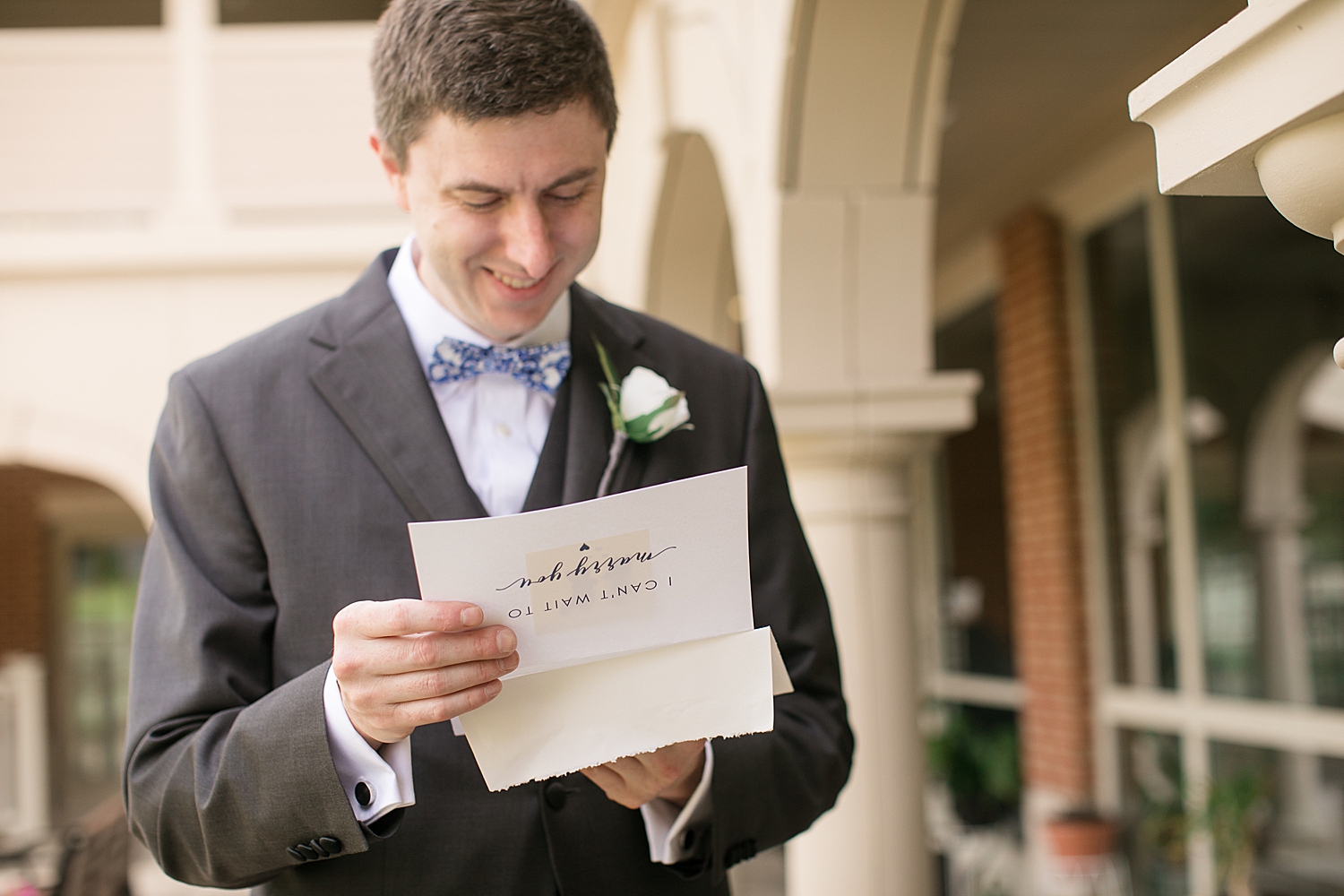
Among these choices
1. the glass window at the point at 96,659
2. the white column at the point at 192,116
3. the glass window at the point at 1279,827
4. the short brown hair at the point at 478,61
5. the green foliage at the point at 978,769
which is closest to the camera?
the short brown hair at the point at 478,61

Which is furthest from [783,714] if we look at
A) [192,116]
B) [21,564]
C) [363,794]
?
[21,564]

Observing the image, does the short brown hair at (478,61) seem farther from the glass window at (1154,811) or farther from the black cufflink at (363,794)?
the glass window at (1154,811)

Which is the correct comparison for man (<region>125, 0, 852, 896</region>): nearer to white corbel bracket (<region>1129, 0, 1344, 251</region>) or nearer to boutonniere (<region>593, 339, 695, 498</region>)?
boutonniere (<region>593, 339, 695, 498</region>)

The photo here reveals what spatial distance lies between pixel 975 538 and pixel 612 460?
24.8 feet

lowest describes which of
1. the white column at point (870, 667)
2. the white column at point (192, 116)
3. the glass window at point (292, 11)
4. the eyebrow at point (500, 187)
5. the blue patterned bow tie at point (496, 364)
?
the white column at point (870, 667)

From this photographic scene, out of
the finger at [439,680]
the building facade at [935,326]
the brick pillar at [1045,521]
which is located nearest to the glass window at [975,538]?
the building facade at [935,326]

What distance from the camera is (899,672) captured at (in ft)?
10.5

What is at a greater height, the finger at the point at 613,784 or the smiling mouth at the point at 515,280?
the smiling mouth at the point at 515,280

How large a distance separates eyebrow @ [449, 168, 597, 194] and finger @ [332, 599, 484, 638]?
486mm

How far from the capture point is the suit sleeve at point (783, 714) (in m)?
1.44

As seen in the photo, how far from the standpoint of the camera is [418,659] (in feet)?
3.61

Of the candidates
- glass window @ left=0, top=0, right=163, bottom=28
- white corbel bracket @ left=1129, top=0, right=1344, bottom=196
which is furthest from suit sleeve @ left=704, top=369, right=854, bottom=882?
glass window @ left=0, top=0, right=163, bottom=28

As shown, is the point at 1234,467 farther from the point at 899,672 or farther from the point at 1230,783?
the point at 899,672

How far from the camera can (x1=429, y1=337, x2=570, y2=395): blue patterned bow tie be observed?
1.53 metres
